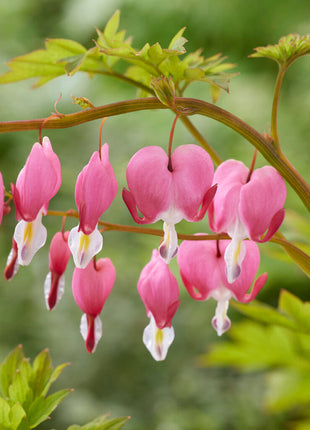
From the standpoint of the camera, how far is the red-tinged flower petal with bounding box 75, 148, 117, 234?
1.75ft

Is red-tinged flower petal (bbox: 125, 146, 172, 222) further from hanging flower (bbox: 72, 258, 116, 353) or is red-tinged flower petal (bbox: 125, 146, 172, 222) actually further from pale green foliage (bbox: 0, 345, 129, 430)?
pale green foliage (bbox: 0, 345, 129, 430)

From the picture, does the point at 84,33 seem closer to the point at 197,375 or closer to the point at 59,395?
the point at 197,375

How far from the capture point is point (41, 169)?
547 millimetres

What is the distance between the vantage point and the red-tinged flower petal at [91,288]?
0.63m

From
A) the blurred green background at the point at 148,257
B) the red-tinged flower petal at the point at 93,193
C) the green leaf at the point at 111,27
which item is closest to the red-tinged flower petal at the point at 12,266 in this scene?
the red-tinged flower petal at the point at 93,193

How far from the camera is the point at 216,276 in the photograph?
646 millimetres

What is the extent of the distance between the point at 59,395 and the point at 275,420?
Answer: 8.81 ft

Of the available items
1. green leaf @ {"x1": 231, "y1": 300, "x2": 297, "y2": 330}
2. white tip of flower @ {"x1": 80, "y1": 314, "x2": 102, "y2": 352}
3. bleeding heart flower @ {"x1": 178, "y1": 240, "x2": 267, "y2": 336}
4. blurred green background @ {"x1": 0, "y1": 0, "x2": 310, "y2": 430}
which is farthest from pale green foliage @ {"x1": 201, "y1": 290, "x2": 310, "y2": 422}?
blurred green background @ {"x1": 0, "y1": 0, "x2": 310, "y2": 430}

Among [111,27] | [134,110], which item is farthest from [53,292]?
[111,27]

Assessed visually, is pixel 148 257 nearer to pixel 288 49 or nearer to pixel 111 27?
pixel 111 27

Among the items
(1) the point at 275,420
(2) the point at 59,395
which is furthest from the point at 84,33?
(2) the point at 59,395

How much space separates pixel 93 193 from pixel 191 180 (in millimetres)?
102

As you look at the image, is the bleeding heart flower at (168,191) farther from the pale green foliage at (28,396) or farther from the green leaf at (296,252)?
the pale green foliage at (28,396)

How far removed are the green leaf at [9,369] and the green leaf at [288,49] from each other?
0.53m
